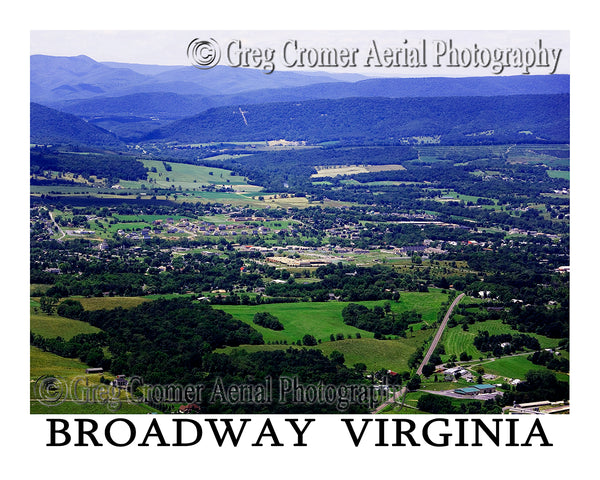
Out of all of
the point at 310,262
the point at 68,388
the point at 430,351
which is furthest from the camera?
the point at 310,262

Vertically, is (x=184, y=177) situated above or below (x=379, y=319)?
above

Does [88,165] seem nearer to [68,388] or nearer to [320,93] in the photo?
[68,388]

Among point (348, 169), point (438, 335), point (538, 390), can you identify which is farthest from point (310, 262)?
point (348, 169)

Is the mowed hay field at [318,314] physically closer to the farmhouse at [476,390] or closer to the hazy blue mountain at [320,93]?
the farmhouse at [476,390]

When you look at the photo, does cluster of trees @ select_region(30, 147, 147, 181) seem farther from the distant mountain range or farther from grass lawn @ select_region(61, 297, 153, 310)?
the distant mountain range

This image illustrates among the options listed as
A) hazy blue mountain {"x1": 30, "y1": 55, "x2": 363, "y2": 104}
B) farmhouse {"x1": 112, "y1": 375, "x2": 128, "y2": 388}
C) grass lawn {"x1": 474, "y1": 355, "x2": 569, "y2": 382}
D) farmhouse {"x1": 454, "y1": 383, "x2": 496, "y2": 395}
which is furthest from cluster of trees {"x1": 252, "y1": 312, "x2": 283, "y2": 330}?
hazy blue mountain {"x1": 30, "y1": 55, "x2": 363, "y2": 104}

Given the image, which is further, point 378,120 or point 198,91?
point 198,91

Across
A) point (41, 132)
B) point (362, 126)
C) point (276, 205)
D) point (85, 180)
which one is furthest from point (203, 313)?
point (362, 126)

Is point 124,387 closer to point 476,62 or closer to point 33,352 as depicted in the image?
point 33,352
